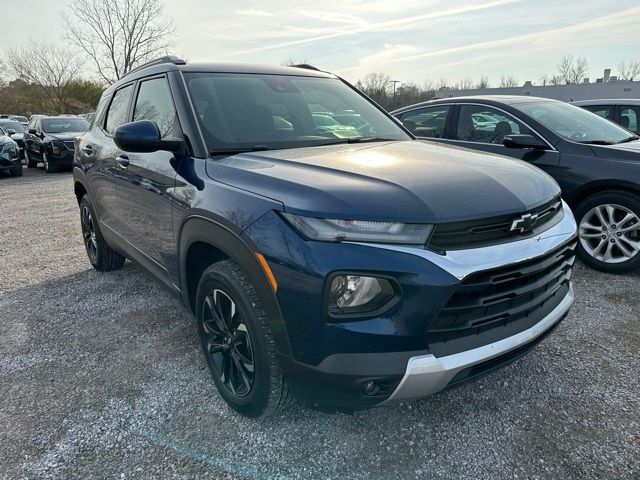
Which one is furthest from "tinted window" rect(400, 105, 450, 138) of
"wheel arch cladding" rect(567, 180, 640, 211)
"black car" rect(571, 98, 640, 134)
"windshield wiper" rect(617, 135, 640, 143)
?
"black car" rect(571, 98, 640, 134)

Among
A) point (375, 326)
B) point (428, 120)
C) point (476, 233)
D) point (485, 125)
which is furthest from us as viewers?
point (428, 120)

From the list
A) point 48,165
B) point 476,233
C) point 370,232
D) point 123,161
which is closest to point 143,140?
point 123,161

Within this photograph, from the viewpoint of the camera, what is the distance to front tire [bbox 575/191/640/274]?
14.0ft

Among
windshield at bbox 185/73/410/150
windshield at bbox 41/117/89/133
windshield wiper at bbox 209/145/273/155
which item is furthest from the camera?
windshield at bbox 41/117/89/133

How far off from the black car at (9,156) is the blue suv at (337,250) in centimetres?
1258

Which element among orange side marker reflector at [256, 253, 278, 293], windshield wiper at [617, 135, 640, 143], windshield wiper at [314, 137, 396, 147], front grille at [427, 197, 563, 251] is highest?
windshield wiper at [314, 137, 396, 147]

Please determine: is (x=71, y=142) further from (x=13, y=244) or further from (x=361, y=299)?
(x=361, y=299)

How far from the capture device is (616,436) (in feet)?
7.36

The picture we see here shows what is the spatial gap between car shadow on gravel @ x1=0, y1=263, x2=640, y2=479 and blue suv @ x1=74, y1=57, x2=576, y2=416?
10.3 inches

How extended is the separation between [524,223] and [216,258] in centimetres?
156

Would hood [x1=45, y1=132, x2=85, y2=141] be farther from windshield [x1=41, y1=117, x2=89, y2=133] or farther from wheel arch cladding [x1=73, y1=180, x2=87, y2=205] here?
wheel arch cladding [x1=73, y1=180, x2=87, y2=205]

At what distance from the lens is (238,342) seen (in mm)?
2297

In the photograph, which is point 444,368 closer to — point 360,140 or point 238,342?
point 238,342

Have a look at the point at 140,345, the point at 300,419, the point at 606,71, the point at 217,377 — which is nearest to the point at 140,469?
the point at 217,377
